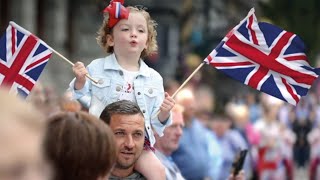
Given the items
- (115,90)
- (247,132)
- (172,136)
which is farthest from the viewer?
(247,132)

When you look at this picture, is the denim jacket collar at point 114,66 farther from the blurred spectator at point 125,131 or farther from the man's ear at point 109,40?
the blurred spectator at point 125,131

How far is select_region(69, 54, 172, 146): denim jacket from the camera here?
4.86 meters

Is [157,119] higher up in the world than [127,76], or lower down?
lower down

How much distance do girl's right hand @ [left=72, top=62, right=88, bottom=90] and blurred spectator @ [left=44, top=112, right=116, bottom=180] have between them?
1597 millimetres

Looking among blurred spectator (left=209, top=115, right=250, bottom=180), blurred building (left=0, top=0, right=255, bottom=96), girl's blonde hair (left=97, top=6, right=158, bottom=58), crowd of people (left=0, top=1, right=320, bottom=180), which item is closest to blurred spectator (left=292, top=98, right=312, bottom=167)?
blurred building (left=0, top=0, right=255, bottom=96)

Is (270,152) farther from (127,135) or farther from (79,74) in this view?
(127,135)

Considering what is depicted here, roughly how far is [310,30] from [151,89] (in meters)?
42.3

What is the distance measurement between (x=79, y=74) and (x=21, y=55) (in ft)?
3.21

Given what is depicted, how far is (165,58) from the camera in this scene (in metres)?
40.1

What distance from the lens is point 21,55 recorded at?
5645 mm

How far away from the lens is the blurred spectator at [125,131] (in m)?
4.33

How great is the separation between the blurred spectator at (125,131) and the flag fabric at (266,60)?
175cm

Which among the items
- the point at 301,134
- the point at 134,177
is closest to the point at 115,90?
the point at 134,177

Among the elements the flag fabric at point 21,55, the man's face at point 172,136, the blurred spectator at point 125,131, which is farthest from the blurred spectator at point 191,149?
the blurred spectator at point 125,131
